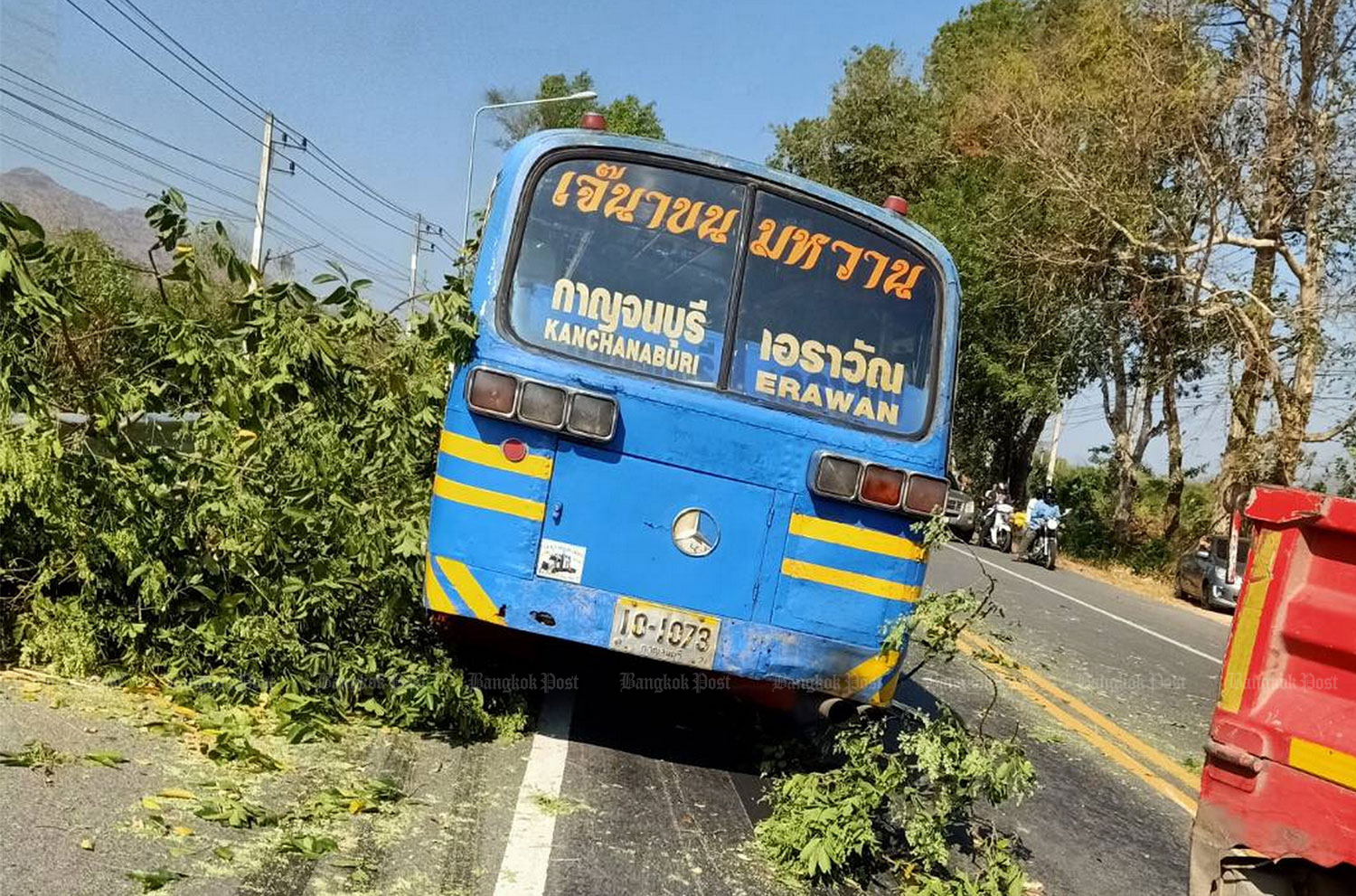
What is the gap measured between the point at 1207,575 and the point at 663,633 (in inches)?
788

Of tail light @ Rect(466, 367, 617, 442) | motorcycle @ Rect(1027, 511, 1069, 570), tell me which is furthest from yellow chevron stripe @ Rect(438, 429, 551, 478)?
motorcycle @ Rect(1027, 511, 1069, 570)

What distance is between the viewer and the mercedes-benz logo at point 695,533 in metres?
4.81

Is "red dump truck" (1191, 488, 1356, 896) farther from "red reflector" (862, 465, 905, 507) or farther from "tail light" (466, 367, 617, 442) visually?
"tail light" (466, 367, 617, 442)

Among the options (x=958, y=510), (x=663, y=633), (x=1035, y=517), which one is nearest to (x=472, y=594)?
(x=663, y=633)

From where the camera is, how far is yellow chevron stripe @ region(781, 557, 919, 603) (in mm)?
4867

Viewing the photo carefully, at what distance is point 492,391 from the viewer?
4.67 meters

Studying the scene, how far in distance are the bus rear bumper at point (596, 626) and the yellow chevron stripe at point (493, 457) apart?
0.42m

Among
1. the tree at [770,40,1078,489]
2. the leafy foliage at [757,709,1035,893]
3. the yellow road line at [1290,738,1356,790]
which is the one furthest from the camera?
the tree at [770,40,1078,489]

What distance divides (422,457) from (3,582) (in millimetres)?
2003

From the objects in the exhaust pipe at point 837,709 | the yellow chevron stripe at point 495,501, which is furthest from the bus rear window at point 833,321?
the exhaust pipe at point 837,709

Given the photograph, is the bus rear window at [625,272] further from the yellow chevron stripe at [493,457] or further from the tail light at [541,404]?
the yellow chevron stripe at [493,457]

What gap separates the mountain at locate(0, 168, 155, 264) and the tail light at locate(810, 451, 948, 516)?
138 inches

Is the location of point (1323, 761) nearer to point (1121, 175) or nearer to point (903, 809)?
point (903, 809)

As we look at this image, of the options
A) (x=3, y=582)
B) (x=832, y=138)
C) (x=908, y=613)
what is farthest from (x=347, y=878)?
(x=832, y=138)
